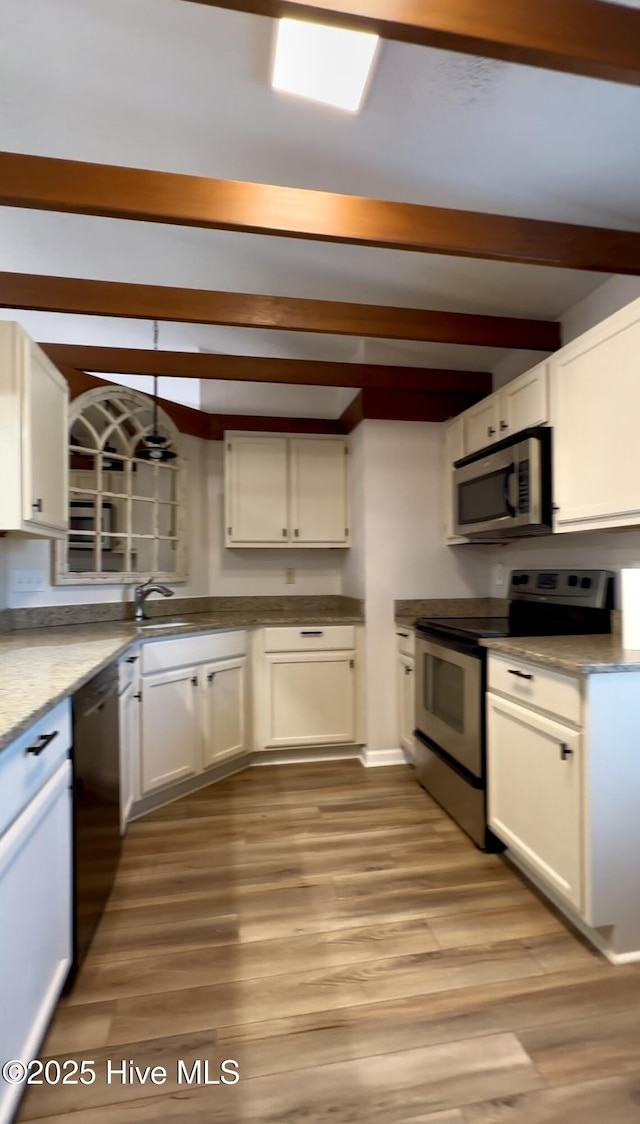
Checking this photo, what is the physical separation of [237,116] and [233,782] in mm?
2939

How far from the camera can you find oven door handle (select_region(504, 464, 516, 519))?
7.41 ft

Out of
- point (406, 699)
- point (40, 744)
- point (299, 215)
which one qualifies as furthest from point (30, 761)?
point (406, 699)

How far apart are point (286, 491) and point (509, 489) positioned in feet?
5.23

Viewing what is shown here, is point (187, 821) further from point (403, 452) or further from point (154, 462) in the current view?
point (403, 452)

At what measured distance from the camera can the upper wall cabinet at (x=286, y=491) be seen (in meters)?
3.37

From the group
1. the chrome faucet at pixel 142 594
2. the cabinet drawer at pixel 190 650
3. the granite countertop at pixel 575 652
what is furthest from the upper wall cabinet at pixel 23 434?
the granite countertop at pixel 575 652

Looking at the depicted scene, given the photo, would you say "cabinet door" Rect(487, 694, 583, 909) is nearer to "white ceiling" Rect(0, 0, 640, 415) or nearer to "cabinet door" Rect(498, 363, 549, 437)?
"cabinet door" Rect(498, 363, 549, 437)

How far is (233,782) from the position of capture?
9.37 ft

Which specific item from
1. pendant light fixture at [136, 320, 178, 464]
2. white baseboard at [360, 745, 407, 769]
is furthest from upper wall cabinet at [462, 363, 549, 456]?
white baseboard at [360, 745, 407, 769]

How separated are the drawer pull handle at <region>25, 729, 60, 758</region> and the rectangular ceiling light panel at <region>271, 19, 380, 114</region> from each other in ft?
5.66

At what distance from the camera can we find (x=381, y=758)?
10.0 feet

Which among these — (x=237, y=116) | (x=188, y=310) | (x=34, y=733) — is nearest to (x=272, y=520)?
(x=188, y=310)

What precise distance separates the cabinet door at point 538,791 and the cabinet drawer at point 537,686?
0.04 m

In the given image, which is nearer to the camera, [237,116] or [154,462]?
[237,116]
